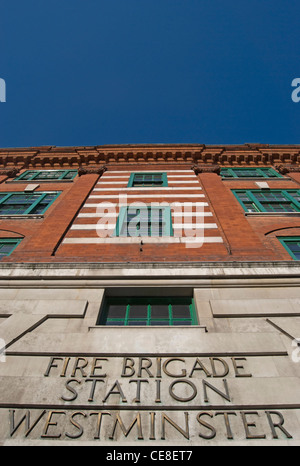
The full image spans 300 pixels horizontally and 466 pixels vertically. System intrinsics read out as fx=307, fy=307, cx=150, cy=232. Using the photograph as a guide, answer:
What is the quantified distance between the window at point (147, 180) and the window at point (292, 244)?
7.21 m

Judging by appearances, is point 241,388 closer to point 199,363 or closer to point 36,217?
point 199,363

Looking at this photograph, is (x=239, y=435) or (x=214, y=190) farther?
(x=214, y=190)

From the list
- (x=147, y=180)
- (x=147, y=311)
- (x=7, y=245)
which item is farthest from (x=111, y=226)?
(x=147, y=180)

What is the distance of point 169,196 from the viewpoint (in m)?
15.1

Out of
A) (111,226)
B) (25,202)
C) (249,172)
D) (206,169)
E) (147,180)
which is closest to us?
(111,226)

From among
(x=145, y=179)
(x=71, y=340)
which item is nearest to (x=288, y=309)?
(x=71, y=340)

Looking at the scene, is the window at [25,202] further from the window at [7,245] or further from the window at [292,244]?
the window at [292,244]

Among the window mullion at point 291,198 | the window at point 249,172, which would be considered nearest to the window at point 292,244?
the window mullion at point 291,198

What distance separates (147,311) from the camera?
8375 millimetres

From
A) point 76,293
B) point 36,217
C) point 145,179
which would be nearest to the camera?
point 76,293

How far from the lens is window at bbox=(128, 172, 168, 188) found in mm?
17122

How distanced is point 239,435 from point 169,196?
443 inches

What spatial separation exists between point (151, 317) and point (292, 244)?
6485 mm

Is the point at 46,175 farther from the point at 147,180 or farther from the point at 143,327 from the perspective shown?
the point at 143,327
